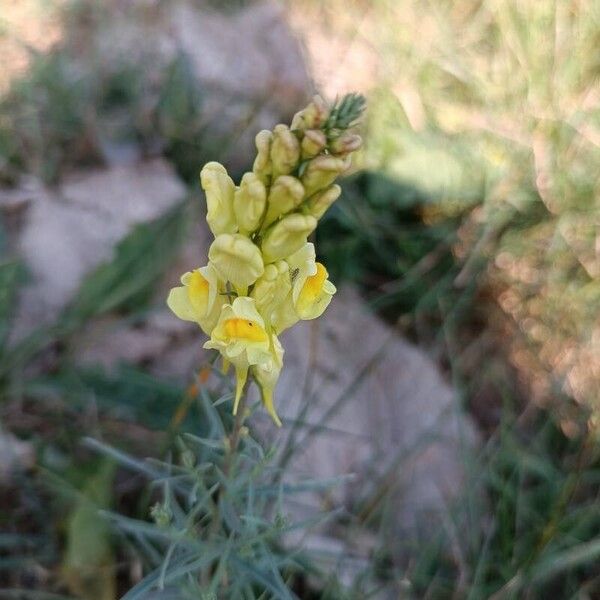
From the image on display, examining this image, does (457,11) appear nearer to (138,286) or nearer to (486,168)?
(486,168)

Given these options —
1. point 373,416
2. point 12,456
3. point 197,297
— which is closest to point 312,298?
point 197,297

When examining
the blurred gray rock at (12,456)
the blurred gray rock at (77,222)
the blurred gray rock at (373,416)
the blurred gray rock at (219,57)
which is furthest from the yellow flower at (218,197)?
the blurred gray rock at (219,57)

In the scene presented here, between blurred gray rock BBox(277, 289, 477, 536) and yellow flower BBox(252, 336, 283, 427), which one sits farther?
blurred gray rock BBox(277, 289, 477, 536)

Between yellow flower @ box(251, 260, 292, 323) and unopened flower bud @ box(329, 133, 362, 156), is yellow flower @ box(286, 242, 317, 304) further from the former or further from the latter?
unopened flower bud @ box(329, 133, 362, 156)

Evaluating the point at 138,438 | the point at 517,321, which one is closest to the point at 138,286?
the point at 138,438

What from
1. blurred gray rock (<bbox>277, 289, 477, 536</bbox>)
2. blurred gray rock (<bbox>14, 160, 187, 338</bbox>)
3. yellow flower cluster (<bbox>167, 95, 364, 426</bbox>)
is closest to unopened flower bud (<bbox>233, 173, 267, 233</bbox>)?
yellow flower cluster (<bbox>167, 95, 364, 426</bbox>)

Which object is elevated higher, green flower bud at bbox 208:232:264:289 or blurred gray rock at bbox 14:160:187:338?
blurred gray rock at bbox 14:160:187:338
